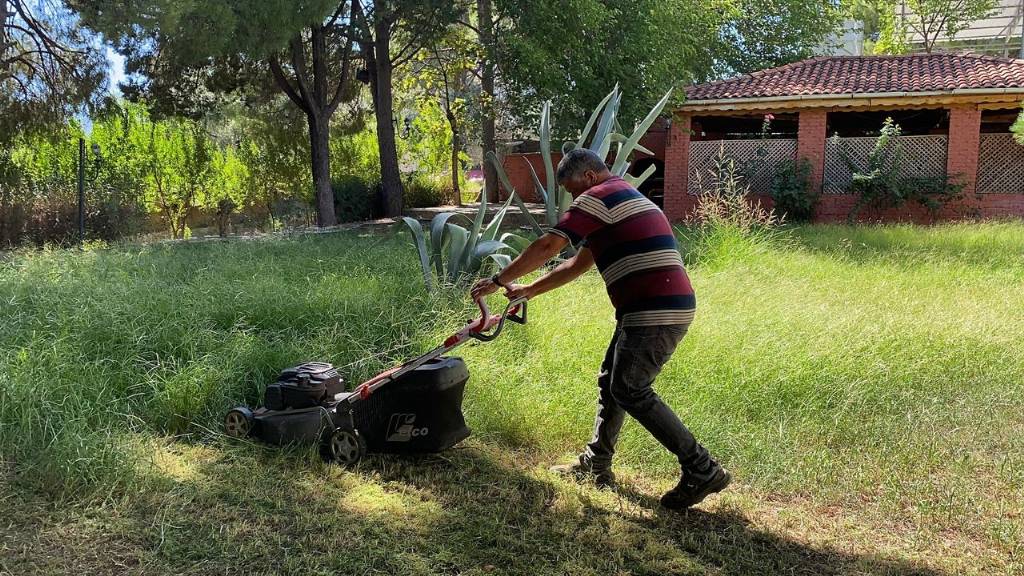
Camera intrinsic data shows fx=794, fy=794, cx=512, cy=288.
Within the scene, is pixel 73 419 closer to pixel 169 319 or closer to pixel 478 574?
pixel 169 319

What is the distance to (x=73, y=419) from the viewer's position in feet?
13.3

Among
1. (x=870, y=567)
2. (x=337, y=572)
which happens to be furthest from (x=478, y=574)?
(x=870, y=567)

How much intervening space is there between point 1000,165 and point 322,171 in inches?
545

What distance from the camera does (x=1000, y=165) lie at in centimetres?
1623

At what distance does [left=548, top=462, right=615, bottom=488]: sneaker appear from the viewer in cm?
388

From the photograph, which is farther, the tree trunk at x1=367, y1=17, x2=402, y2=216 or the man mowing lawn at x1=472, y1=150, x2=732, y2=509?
the tree trunk at x1=367, y1=17, x2=402, y2=216

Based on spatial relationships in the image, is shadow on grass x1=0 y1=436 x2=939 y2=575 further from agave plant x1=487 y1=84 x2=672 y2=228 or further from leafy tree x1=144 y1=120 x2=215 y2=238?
leafy tree x1=144 y1=120 x2=215 y2=238

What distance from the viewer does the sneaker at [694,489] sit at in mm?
3484

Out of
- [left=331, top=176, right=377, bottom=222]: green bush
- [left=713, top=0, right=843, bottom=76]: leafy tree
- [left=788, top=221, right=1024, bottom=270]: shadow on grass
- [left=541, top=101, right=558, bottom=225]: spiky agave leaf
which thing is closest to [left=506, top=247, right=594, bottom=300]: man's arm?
[left=541, top=101, right=558, bottom=225]: spiky agave leaf

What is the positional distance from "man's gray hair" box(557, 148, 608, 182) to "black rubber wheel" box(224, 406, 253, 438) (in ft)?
7.06

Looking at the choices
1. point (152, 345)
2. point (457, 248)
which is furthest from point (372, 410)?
point (457, 248)

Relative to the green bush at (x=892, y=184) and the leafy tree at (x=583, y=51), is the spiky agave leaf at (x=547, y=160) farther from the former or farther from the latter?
the green bush at (x=892, y=184)

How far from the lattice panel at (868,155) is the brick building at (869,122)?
21 mm

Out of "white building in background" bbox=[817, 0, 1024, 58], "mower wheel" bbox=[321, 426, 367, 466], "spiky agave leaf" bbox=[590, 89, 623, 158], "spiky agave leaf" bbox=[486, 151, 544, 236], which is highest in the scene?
"white building in background" bbox=[817, 0, 1024, 58]
